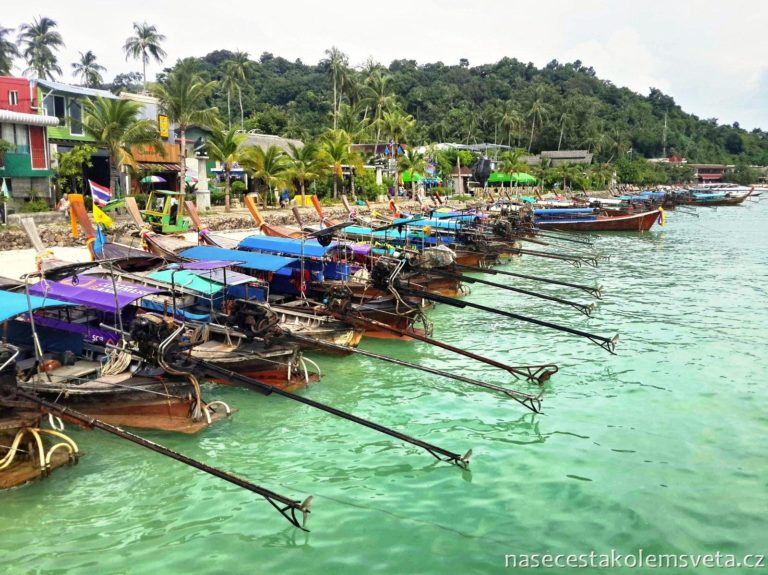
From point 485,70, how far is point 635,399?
14216 cm

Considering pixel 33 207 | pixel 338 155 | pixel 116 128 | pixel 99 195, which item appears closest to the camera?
pixel 99 195

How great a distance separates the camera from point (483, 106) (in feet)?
388

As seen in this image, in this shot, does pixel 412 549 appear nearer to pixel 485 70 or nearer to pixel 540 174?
pixel 540 174

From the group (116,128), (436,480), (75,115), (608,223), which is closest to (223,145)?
(116,128)

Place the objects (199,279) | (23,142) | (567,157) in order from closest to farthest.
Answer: (199,279)
(23,142)
(567,157)

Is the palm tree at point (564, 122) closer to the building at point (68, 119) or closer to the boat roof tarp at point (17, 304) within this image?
the building at point (68, 119)

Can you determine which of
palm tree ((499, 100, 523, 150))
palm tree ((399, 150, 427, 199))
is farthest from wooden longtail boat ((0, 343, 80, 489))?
palm tree ((499, 100, 523, 150))

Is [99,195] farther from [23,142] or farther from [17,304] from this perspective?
[23,142]

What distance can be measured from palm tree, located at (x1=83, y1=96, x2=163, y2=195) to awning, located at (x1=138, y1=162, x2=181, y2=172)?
4.41m

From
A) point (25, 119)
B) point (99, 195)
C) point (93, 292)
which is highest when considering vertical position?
point (25, 119)

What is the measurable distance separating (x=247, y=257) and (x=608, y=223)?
129 ft

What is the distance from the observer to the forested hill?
7138cm

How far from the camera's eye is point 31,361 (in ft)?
39.9

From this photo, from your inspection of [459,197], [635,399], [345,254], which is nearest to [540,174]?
[459,197]
